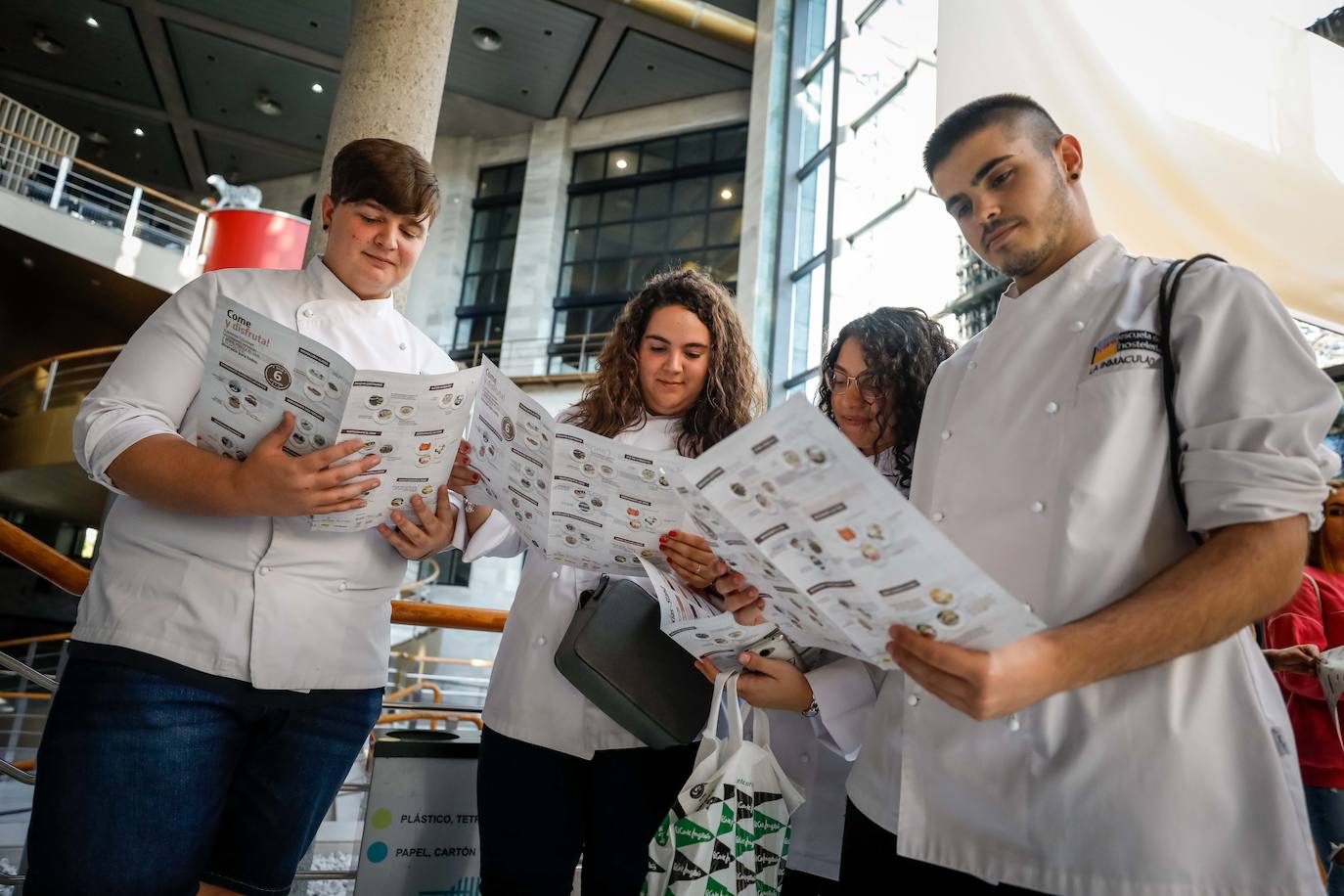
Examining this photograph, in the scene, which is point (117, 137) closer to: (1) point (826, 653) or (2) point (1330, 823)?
(1) point (826, 653)

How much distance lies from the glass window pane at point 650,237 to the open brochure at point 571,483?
45.4 ft

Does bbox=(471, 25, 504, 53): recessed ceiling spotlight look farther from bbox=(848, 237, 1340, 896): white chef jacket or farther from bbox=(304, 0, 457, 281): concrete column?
bbox=(848, 237, 1340, 896): white chef jacket

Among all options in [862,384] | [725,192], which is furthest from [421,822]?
[725,192]

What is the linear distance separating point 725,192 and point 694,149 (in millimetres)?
1119

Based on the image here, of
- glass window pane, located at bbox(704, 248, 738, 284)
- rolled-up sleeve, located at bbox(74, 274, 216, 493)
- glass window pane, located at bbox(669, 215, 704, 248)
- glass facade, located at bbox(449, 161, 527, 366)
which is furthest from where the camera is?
glass facade, located at bbox(449, 161, 527, 366)

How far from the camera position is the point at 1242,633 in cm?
93

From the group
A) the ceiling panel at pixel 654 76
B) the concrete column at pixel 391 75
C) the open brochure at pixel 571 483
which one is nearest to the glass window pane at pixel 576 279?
the ceiling panel at pixel 654 76

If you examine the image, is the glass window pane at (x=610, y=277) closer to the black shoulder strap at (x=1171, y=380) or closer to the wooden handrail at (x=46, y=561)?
the wooden handrail at (x=46, y=561)

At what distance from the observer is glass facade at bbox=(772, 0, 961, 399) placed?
777 cm

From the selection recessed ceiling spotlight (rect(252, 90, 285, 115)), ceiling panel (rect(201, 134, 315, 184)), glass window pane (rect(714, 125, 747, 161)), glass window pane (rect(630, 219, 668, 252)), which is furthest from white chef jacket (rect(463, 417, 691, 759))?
ceiling panel (rect(201, 134, 315, 184))

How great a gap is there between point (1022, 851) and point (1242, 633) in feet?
1.14

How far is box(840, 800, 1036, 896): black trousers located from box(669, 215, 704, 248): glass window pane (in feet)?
45.1

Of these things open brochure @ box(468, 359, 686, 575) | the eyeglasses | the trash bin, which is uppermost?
the eyeglasses

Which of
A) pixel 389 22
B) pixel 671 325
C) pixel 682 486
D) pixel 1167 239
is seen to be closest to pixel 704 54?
pixel 389 22
